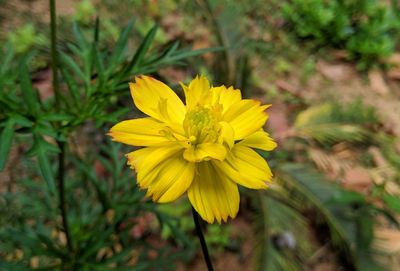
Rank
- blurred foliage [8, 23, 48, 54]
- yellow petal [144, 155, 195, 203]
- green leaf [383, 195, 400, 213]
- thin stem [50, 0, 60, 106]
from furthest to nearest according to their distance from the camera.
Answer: blurred foliage [8, 23, 48, 54] < green leaf [383, 195, 400, 213] < thin stem [50, 0, 60, 106] < yellow petal [144, 155, 195, 203]

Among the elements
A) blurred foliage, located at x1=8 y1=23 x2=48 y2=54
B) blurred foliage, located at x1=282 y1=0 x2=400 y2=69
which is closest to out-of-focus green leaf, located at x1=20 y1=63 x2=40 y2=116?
blurred foliage, located at x1=8 y1=23 x2=48 y2=54

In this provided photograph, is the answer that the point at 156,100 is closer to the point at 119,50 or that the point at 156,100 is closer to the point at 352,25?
the point at 119,50

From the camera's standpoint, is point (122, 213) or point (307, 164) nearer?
point (122, 213)

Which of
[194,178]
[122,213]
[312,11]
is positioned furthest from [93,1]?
[194,178]

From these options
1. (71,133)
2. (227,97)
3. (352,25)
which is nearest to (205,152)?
(227,97)

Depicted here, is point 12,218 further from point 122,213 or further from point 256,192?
point 256,192

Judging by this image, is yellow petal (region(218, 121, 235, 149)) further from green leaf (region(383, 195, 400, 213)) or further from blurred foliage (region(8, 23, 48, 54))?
blurred foliage (region(8, 23, 48, 54))
